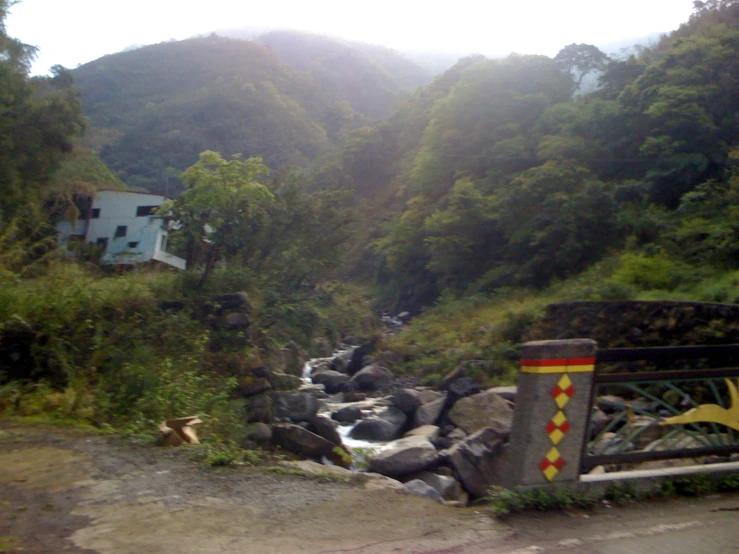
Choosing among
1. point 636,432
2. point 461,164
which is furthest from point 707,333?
point 461,164

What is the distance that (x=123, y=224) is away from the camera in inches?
1139

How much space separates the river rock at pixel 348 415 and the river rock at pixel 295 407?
104 centimetres

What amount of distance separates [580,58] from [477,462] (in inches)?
1656

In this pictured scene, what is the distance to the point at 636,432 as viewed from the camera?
561cm

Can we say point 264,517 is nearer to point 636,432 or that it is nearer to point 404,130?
point 636,432

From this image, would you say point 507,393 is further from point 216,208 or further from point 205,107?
point 205,107

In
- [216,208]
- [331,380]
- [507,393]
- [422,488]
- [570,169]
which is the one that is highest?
[570,169]

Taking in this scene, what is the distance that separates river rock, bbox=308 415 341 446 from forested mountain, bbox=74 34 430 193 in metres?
29.0

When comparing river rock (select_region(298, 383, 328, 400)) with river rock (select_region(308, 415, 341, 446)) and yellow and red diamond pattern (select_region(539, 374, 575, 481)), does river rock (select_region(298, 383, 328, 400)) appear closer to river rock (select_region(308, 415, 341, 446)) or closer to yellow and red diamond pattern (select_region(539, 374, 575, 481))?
river rock (select_region(308, 415, 341, 446))

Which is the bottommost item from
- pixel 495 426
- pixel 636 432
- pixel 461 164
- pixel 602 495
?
pixel 495 426

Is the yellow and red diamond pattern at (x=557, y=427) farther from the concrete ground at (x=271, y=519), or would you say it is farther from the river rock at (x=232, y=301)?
the river rock at (x=232, y=301)

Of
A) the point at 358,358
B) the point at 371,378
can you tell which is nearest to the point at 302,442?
the point at 371,378

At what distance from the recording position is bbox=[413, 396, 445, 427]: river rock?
1476 cm

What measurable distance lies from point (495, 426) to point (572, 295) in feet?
30.7
